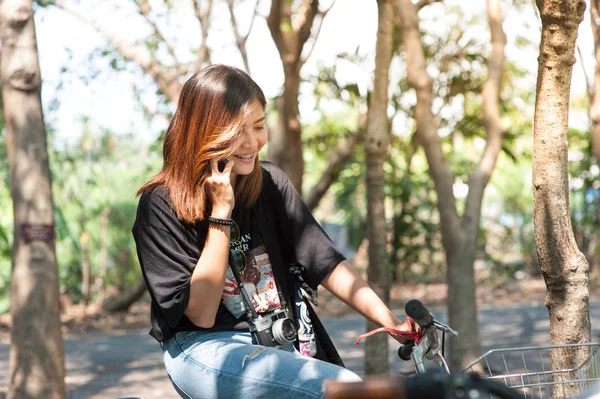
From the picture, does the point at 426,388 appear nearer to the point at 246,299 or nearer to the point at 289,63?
the point at 246,299

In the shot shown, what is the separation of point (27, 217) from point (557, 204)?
3556 millimetres

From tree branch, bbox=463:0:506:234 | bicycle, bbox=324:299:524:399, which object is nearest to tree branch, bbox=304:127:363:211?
tree branch, bbox=463:0:506:234

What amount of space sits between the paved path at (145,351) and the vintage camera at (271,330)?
4.67 metres

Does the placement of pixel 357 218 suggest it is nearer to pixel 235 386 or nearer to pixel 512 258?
pixel 512 258

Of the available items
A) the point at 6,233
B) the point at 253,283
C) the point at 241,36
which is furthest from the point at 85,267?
the point at 253,283

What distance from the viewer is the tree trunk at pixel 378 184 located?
617 cm

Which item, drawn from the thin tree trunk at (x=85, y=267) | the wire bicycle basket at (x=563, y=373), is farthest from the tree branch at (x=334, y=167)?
the wire bicycle basket at (x=563, y=373)

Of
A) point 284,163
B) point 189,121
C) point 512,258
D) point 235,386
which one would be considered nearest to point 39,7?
point 284,163

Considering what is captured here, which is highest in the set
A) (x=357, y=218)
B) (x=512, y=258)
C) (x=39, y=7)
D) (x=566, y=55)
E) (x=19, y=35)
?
(x=39, y=7)

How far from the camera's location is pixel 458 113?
11.6m

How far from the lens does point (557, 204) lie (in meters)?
3.07

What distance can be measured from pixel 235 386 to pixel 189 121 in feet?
2.88

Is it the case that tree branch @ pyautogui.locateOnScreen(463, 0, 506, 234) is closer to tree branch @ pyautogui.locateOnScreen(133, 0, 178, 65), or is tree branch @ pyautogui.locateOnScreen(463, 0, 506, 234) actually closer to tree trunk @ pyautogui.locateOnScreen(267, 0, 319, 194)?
tree trunk @ pyautogui.locateOnScreen(267, 0, 319, 194)

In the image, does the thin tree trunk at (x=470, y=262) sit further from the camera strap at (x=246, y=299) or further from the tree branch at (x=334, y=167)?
the tree branch at (x=334, y=167)
